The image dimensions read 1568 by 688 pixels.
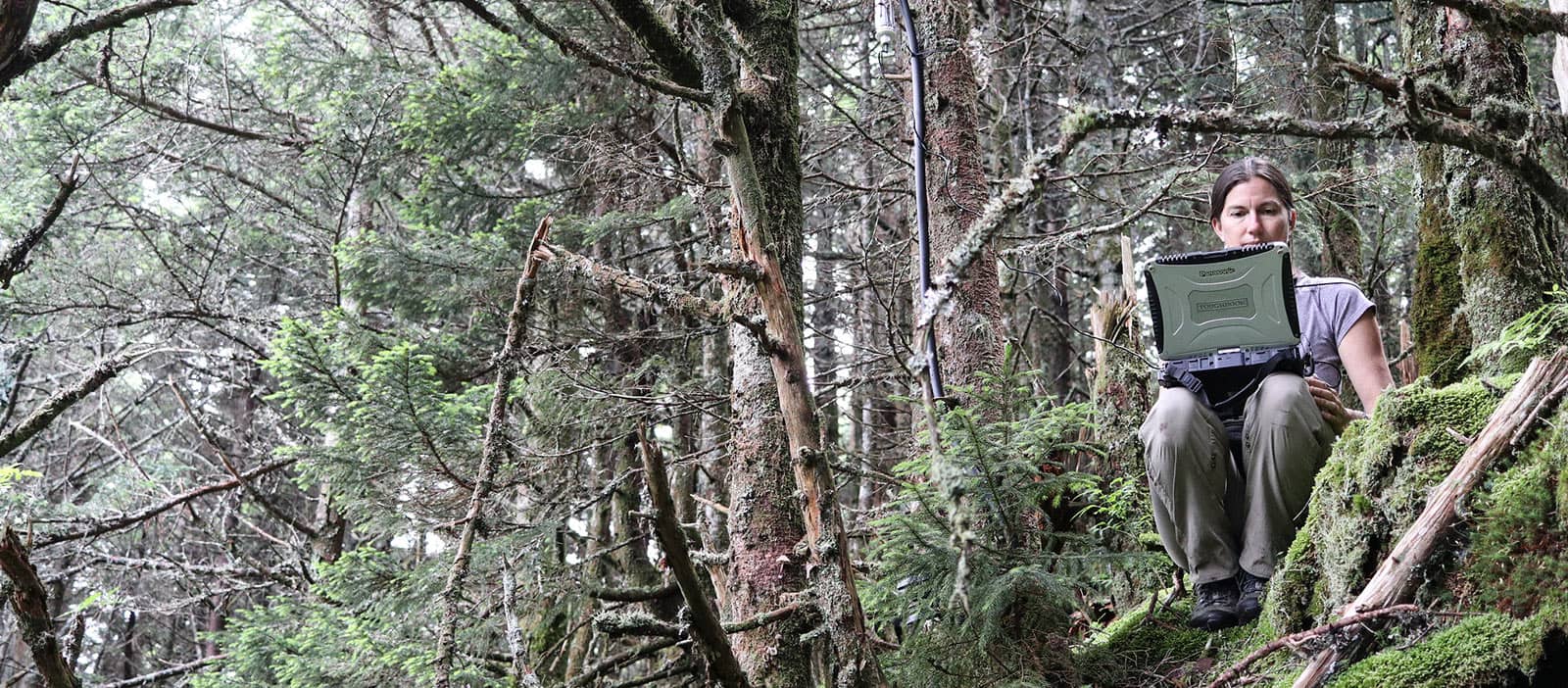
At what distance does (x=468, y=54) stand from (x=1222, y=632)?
8.54 metres

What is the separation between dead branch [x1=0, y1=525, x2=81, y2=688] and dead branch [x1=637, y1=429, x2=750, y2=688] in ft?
8.66

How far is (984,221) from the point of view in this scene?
2.30 metres

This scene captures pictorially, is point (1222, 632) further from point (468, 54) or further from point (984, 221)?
point (468, 54)

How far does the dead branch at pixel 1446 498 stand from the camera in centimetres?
280

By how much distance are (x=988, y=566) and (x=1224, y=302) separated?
108 centimetres

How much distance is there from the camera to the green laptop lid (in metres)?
3.34

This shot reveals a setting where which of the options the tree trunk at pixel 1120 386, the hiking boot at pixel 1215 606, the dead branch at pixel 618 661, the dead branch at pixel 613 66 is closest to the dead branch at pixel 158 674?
the dead branch at pixel 618 661

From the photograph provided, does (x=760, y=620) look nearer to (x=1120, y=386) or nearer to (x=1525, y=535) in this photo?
(x=1525, y=535)

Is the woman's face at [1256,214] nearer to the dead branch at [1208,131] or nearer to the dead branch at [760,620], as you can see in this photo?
the dead branch at [1208,131]

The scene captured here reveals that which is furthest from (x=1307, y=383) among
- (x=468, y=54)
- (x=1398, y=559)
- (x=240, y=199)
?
(x=240, y=199)

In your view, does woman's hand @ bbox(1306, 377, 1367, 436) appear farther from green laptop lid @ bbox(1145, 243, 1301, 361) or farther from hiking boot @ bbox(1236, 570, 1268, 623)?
hiking boot @ bbox(1236, 570, 1268, 623)

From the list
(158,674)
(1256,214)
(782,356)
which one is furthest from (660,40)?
(158,674)

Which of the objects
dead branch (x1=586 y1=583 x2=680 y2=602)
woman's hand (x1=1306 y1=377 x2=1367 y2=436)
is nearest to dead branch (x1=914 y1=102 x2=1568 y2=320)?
woman's hand (x1=1306 y1=377 x2=1367 y2=436)

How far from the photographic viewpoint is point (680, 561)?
8.04 feet
